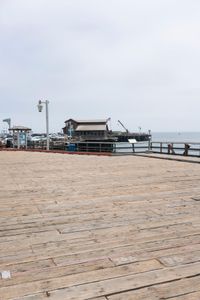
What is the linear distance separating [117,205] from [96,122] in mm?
80906

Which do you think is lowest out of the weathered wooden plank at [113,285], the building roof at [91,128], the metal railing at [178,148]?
the weathered wooden plank at [113,285]

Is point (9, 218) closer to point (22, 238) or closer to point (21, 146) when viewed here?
point (22, 238)

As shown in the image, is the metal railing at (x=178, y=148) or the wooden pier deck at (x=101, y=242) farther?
the metal railing at (x=178, y=148)

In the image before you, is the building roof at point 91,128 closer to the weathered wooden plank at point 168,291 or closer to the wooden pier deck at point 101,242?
the wooden pier deck at point 101,242

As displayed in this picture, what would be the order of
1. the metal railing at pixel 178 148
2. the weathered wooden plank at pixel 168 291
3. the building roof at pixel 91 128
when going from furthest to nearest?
the building roof at pixel 91 128 < the metal railing at pixel 178 148 < the weathered wooden plank at pixel 168 291

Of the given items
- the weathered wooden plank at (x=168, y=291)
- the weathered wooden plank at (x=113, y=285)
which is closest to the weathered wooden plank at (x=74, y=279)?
the weathered wooden plank at (x=113, y=285)

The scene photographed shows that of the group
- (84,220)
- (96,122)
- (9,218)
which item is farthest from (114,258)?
(96,122)

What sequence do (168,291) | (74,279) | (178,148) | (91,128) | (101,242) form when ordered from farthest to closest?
(91,128)
(178,148)
(101,242)
(74,279)
(168,291)

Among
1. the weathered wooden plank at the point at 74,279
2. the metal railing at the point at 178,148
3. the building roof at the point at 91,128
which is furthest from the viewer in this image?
the building roof at the point at 91,128

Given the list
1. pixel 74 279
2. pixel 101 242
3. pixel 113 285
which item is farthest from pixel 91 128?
pixel 113 285

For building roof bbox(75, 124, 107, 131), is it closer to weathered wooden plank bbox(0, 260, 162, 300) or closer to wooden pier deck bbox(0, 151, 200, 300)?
wooden pier deck bbox(0, 151, 200, 300)

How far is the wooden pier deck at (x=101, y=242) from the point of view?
10.00 feet

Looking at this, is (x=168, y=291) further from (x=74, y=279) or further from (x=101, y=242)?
(x=101, y=242)

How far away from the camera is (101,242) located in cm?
421
